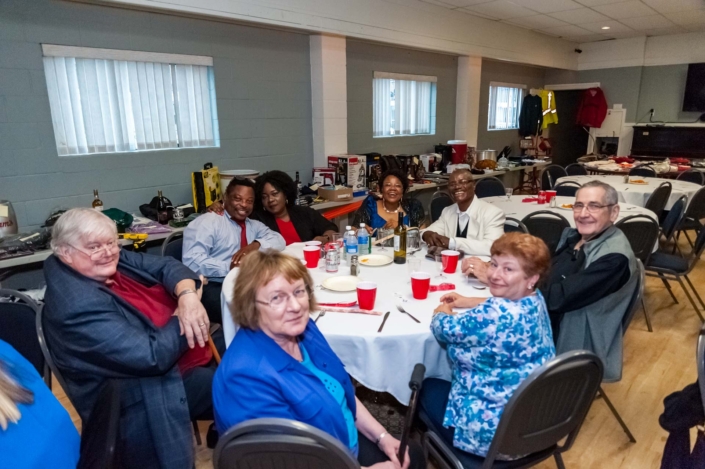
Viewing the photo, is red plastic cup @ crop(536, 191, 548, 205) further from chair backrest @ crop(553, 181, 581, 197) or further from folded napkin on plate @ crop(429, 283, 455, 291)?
folded napkin on plate @ crop(429, 283, 455, 291)

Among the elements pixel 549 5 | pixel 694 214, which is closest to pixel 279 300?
pixel 694 214

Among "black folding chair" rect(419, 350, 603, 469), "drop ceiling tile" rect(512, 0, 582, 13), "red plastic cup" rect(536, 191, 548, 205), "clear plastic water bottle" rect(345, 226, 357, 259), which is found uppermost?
"drop ceiling tile" rect(512, 0, 582, 13)

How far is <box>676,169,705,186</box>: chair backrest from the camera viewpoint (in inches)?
228

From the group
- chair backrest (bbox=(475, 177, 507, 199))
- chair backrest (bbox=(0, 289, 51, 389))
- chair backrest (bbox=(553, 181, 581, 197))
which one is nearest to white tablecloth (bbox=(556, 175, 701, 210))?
chair backrest (bbox=(553, 181, 581, 197))

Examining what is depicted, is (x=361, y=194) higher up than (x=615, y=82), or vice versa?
(x=615, y=82)

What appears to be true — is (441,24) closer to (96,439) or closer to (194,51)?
(194,51)

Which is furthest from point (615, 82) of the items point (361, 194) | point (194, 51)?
point (194, 51)

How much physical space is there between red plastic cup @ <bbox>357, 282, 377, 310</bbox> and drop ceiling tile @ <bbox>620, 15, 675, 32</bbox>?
289 inches

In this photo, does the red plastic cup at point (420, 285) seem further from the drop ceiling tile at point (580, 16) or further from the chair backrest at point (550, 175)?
the drop ceiling tile at point (580, 16)

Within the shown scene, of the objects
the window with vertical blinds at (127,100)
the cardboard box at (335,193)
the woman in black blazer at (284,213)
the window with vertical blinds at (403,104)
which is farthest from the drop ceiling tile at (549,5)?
the woman in black blazer at (284,213)

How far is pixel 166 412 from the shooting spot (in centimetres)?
161

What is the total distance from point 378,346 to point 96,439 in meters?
0.93

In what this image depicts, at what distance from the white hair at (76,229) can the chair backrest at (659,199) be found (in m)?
4.73

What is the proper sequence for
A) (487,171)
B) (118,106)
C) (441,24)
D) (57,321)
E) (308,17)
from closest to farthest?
1. (57,321)
2. (118,106)
3. (308,17)
4. (441,24)
5. (487,171)
